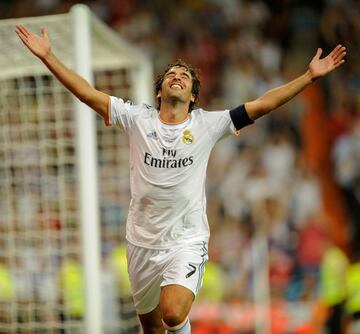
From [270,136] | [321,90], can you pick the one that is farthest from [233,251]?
[321,90]

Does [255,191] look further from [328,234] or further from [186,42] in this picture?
[186,42]

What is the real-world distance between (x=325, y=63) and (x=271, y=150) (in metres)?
6.39

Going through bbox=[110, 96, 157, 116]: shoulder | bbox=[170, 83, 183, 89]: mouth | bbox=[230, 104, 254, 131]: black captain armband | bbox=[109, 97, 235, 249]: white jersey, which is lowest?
bbox=[109, 97, 235, 249]: white jersey

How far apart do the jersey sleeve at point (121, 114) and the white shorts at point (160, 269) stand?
0.83 meters

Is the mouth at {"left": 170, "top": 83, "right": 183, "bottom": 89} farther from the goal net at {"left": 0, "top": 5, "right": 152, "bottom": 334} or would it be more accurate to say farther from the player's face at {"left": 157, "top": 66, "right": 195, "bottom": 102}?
the goal net at {"left": 0, "top": 5, "right": 152, "bottom": 334}

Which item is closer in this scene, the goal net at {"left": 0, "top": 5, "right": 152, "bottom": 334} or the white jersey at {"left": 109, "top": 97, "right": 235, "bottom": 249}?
the white jersey at {"left": 109, "top": 97, "right": 235, "bottom": 249}

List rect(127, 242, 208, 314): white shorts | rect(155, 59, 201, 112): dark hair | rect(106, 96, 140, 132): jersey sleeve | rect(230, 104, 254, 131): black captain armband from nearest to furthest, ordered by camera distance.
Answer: rect(127, 242, 208, 314): white shorts < rect(230, 104, 254, 131): black captain armband < rect(106, 96, 140, 132): jersey sleeve < rect(155, 59, 201, 112): dark hair

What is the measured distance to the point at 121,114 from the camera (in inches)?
268

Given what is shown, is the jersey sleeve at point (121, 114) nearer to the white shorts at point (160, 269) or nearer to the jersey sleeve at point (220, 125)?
the jersey sleeve at point (220, 125)

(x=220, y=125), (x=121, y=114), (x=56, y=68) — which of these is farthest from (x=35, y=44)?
(x=220, y=125)

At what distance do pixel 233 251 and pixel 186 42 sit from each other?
12.0ft

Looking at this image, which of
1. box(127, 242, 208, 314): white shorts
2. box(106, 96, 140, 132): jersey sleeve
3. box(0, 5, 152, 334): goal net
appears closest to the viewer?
box(127, 242, 208, 314): white shorts

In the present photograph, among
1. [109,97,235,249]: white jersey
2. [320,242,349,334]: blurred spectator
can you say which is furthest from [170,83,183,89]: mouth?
[320,242,349,334]: blurred spectator

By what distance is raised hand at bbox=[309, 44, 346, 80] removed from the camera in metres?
6.56
